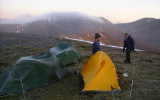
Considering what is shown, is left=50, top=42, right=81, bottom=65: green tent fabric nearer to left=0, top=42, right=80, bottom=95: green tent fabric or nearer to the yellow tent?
left=0, top=42, right=80, bottom=95: green tent fabric

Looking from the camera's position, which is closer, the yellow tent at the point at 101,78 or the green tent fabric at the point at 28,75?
the yellow tent at the point at 101,78

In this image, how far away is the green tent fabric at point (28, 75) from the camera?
5984 mm

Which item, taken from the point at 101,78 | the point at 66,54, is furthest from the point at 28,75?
the point at 66,54

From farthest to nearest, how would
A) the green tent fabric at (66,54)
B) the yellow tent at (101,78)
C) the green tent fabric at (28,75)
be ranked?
the green tent fabric at (66,54) → the green tent fabric at (28,75) → the yellow tent at (101,78)

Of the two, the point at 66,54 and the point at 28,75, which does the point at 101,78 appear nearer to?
the point at 28,75

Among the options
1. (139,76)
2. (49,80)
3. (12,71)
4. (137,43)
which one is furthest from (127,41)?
(137,43)

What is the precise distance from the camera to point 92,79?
581cm

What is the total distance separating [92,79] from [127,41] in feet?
19.1

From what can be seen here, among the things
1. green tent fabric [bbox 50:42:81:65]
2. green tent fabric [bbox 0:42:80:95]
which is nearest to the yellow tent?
green tent fabric [bbox 0:42:80:95]

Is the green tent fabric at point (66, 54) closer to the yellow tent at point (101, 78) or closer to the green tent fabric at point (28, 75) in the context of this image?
the green tent fabric at point (28, 75)

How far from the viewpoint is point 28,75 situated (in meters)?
6.23

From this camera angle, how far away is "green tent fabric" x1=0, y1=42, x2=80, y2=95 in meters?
5.98

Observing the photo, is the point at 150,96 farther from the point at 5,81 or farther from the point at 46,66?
the point at 5,81

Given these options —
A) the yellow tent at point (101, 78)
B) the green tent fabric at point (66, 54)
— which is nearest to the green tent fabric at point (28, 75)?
the yellow tent at point (101, 78)
